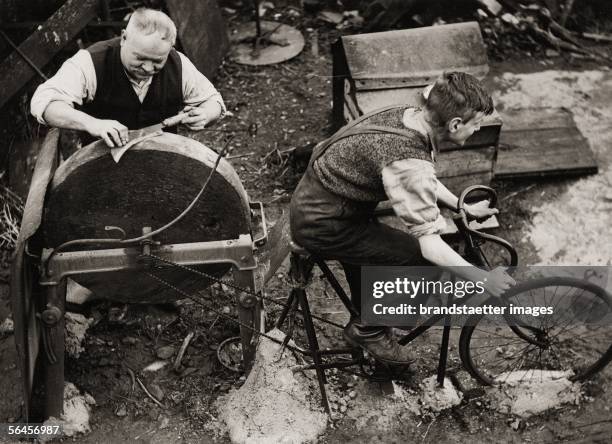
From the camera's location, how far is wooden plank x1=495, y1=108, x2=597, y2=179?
17.9 ft

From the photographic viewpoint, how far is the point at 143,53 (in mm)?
3248

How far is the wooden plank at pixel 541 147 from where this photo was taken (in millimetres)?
5469

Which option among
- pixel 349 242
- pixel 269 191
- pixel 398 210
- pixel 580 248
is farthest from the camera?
pixel 269 191

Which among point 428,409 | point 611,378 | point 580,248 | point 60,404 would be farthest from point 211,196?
point 580,248

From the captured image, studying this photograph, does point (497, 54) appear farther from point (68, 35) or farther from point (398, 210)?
point (398, 210)

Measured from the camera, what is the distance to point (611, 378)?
4.04 meters

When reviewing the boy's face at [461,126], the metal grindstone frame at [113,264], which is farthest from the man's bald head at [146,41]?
the boy's face at [461,126]

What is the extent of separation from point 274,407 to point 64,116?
6.36 ft

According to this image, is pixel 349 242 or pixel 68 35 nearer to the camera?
pixel 349 242

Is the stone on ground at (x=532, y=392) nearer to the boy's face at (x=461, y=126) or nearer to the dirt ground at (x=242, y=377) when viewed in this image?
the dirt ground at (x=242, y=377)

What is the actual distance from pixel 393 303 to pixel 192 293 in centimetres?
127

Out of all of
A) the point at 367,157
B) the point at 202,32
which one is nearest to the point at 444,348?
the point at 367,157

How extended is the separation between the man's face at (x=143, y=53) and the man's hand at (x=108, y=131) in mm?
338

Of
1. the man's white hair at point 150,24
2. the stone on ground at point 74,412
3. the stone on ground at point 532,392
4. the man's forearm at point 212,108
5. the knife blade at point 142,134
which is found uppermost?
the man's white hair at point 150,24
